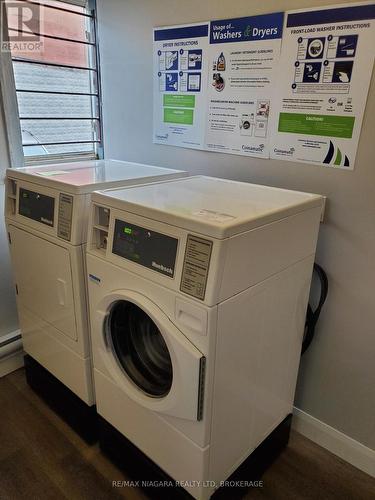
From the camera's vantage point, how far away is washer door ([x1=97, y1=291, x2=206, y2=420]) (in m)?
1.07

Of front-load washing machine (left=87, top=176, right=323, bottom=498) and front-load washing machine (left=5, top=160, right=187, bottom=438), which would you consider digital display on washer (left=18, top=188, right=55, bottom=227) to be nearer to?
front-load washing machine (left=5, top=160, right=187, bottom=438)

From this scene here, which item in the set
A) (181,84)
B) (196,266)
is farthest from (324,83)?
(196,266)

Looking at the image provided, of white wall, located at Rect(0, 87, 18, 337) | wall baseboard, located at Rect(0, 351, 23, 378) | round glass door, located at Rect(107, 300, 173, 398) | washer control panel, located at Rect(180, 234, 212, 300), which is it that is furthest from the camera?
wall baseboard, located at Rect(0, 351, 23, 378)

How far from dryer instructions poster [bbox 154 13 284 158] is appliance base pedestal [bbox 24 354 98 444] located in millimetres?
1328

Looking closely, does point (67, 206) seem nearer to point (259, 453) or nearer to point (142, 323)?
point (142, 323)

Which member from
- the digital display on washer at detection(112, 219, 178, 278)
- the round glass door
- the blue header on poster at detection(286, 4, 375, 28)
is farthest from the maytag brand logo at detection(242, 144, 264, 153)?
the round glass door

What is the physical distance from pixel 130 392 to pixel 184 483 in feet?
1.16

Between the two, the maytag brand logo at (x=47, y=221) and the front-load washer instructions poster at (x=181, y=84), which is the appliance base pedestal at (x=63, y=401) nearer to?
the maytag brand logo at (x=47, y=221)

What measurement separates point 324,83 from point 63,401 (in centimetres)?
177

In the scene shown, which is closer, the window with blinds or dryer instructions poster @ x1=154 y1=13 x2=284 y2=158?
dryer instructions poster @ x1=154 y1=13 x2=284 y2=158

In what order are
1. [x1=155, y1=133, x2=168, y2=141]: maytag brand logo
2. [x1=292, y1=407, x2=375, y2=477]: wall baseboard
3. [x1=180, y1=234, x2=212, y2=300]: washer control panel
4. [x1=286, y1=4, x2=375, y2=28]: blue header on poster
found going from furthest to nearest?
[x1=155, y1=133, x2=168, y2=141]: maytag brand logo, [x1=292, y1=407, x2=375, y2=477]: wall baseboard, [x1=286, y1=4, x2=375, y2=28]: blue header on poster, [x1=180, y1=234, x2=212, y2=300]: washer control panel

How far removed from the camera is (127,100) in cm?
207

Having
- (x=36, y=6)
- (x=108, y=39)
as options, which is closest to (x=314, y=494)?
(x=108, y=39)

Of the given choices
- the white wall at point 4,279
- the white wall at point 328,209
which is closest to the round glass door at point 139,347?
the white wall at point 328,209
